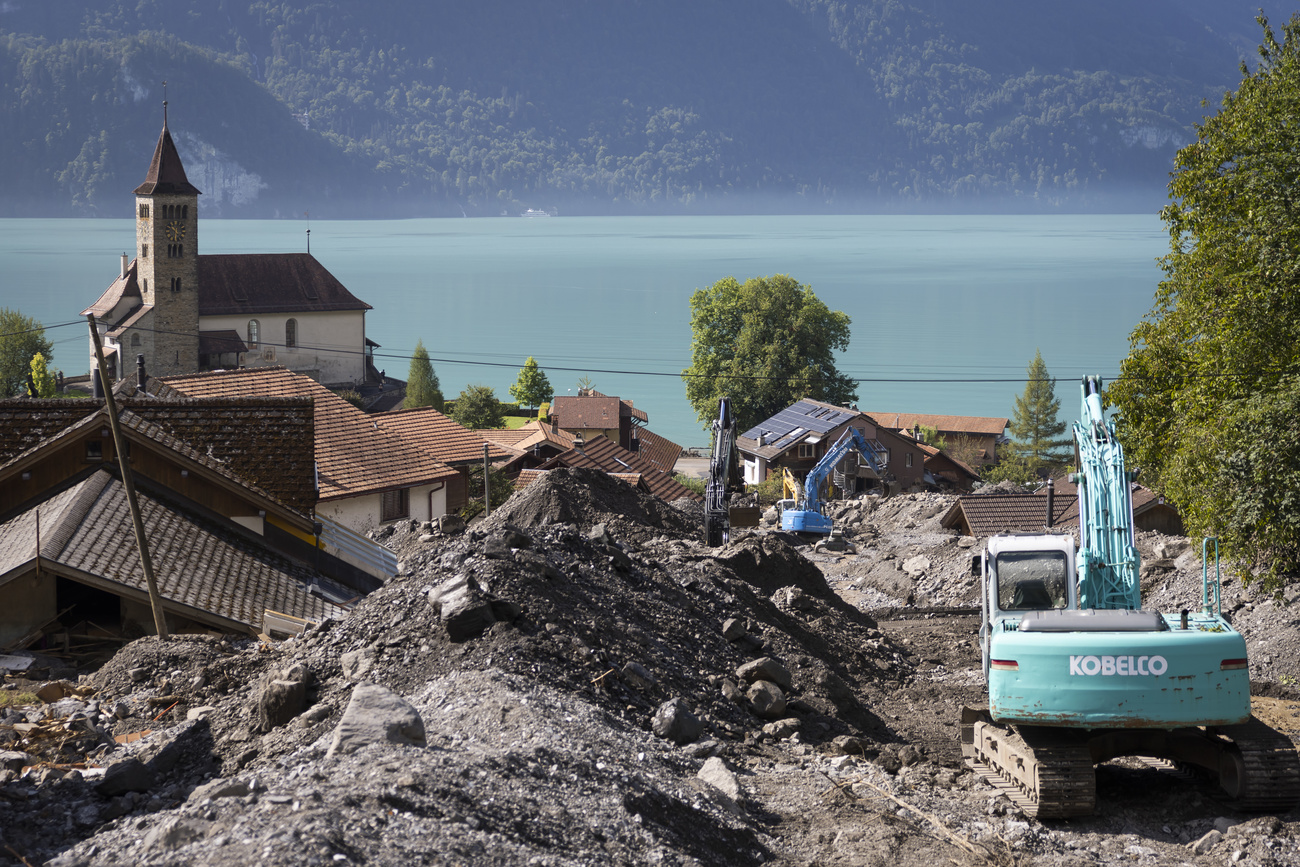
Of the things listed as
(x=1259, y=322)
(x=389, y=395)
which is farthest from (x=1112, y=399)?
(x=389, y=395)

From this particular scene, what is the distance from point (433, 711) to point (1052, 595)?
723 centimetres

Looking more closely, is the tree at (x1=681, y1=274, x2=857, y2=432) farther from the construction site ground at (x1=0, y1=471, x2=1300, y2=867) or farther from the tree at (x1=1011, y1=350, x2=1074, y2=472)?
the construction site ground at (x1=0, y1=471, x2=1300, y2=867)

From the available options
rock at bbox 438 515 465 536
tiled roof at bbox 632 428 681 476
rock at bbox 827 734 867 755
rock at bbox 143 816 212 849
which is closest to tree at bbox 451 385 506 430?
tiled roof at bbox 632 428 681 476

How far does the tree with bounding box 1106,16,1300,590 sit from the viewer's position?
17.7 metres

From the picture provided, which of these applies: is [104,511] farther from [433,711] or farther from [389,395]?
[389,395]

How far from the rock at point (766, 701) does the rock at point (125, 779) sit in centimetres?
630

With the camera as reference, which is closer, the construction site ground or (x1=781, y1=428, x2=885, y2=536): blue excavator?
the construction site ground

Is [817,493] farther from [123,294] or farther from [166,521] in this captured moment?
[123,294]

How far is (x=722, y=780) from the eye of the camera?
31.9ft

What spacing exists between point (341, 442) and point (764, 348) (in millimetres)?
48967

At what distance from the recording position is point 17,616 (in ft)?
45.0

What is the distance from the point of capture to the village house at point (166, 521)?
46.3ft

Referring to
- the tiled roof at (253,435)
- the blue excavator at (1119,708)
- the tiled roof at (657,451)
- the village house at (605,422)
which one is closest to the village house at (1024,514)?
the tiled roof at (253,435)

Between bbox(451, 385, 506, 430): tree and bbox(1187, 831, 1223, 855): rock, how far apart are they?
66.7 meters
